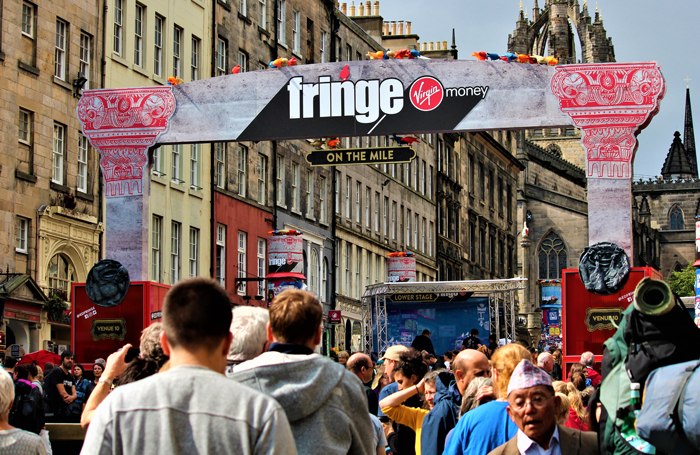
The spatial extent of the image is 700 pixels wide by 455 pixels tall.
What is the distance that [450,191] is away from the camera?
64938 millimetres

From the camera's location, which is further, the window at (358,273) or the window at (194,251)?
the window at (358,273)

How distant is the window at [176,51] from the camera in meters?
36.2

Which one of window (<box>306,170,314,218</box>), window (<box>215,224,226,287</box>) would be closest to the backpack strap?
window (<box>215,224,226,287</box>)

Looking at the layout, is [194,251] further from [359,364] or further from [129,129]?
[359,364]

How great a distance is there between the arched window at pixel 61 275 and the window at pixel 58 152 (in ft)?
6.36

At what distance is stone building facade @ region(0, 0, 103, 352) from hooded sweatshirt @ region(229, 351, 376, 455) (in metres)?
21.8

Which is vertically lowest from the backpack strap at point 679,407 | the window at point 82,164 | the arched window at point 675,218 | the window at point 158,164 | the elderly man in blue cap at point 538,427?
the elderly man in blue cap at point 538,427

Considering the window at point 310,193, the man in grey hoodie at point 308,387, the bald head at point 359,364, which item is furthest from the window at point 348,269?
the man in grey hoodie at point 308,387

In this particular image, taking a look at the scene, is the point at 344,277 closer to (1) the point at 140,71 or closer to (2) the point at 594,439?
(1) the point at 140,71

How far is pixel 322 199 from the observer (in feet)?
155

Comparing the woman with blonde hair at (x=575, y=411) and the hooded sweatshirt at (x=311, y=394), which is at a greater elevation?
the hooded sweatshirt at (x=311, y=394)

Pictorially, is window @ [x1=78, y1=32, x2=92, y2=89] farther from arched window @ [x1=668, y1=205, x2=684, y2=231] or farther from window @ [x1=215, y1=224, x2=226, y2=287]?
arched window @ [x1=668, y1=205, x2=684, y2=231]

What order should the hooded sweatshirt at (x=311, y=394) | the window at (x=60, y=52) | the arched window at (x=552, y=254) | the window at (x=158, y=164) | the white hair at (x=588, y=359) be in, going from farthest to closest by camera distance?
the arched window at (x=552, y=254), the window at (x=158, y=164), the window at (x=60, y=52), the white hair at (x=588, y=359), the hooded sweatshirt at (x=311, y=394)

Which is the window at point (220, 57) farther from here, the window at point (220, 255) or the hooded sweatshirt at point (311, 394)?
the hooded sweatshirt at point (311, 394)
